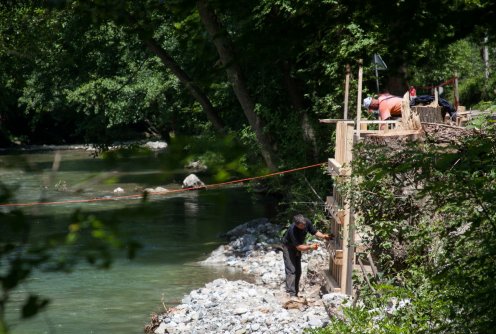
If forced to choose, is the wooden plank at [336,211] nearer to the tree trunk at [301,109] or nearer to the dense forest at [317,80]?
the dense forest at [317,80]

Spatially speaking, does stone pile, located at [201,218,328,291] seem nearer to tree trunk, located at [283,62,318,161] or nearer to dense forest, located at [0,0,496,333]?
dense forest, located at [0,0,496,333]

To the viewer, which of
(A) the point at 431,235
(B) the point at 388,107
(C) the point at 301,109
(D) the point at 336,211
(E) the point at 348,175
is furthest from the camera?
(C) the point at 301,109

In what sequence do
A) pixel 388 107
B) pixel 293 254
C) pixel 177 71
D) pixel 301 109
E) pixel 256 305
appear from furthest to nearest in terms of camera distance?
1. pixel 301 109
2. pixel 177 71
3. pixel 388 107
4. pixel 293 254
5. pixel 256 305

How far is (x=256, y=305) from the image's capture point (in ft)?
38.4

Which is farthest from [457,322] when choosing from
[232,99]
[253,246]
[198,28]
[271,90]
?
[232,99]

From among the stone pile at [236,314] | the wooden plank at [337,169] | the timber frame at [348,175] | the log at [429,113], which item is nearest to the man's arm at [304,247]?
the timber frame at [348,175]

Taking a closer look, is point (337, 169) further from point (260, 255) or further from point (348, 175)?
point (260, 255)

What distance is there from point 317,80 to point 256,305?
240 inches

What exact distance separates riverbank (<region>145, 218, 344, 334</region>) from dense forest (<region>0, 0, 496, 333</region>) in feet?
4.46

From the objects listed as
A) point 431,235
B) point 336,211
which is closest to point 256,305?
point 336,211

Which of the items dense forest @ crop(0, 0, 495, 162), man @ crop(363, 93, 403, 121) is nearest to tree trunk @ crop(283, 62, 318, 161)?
dense forest @ crop(0, 0, 495, 162)

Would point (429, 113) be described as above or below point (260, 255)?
above

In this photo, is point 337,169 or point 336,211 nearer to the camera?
point 337,169

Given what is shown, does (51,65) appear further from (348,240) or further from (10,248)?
(10,248)
